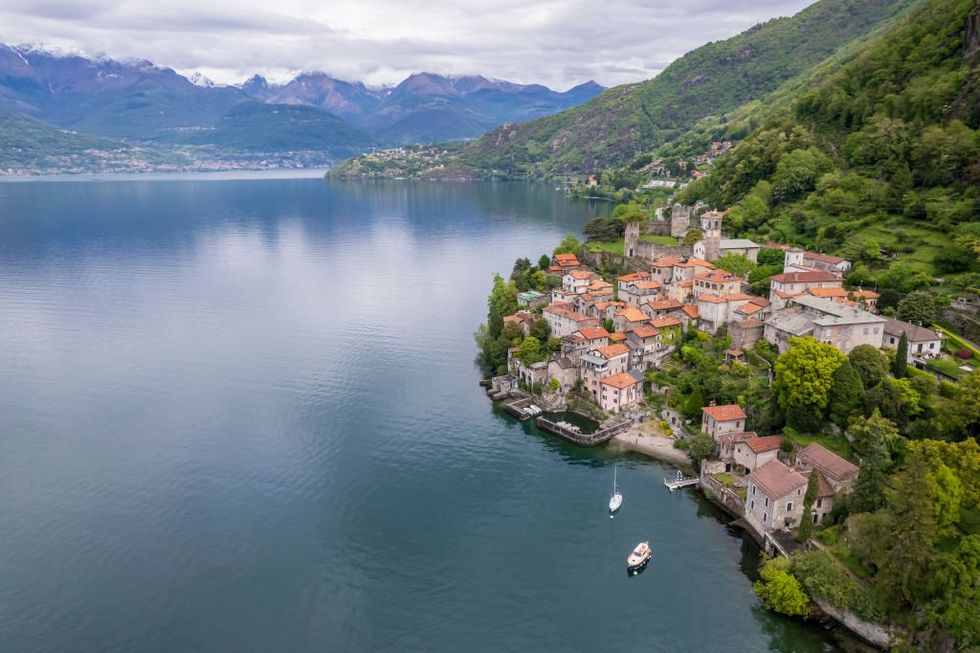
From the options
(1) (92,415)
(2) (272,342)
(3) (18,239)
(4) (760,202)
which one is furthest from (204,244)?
(4) (760,202)

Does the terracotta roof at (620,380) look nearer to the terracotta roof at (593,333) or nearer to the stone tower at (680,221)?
the terracotta roof at (593,333)

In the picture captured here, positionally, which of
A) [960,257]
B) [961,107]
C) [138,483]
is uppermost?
[961,107]

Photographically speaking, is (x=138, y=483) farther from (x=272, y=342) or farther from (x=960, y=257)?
(x=960, y=257)

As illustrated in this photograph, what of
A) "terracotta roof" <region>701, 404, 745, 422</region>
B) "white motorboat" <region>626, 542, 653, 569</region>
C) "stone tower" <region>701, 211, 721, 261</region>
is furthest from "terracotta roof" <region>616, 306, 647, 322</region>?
"white motorboat" <region>626, 542, 653, 569</region>

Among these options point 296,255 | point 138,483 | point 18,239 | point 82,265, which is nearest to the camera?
point 138,483

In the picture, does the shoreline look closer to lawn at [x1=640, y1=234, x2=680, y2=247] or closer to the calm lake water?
the calm lake water

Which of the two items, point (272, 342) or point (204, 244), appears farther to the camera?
point (204, 244)
